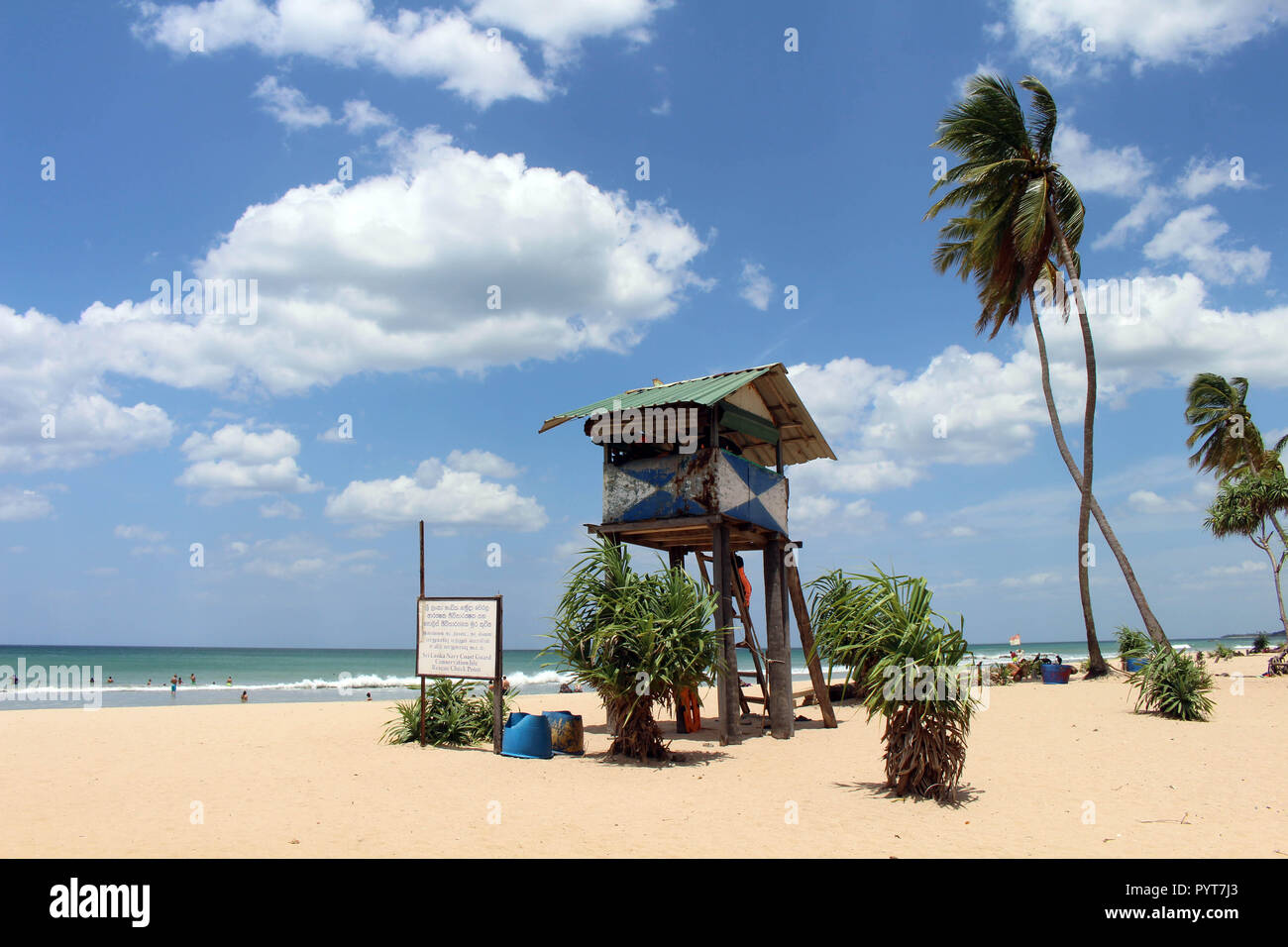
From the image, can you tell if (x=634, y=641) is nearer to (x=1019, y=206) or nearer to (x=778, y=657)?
(x=778, y=657)

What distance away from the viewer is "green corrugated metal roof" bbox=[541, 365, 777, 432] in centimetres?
1217

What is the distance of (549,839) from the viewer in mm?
6555

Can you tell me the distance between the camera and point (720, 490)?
39.7 feet

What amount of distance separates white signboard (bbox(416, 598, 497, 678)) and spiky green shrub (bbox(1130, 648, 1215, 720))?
11833mm

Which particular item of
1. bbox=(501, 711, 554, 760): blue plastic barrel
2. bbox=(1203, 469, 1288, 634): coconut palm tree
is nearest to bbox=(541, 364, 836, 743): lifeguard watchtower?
bbox=(501, 711, 554, 760): blue plastic barrel

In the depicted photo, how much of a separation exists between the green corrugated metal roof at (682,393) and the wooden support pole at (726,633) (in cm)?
201

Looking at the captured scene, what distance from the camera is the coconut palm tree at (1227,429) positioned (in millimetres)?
35312

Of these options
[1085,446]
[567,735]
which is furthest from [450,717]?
[1085,446]

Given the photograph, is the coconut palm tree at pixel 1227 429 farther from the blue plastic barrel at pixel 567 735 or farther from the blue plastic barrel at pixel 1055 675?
the blue plastic barrel at pixel 567 735

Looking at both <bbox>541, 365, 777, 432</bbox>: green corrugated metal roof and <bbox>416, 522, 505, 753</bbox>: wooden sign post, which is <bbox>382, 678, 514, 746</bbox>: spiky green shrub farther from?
<bbox>541, 365, 777, 432</bbox>: green corrugated metal roof

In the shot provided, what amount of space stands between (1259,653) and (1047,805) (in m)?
39.1
